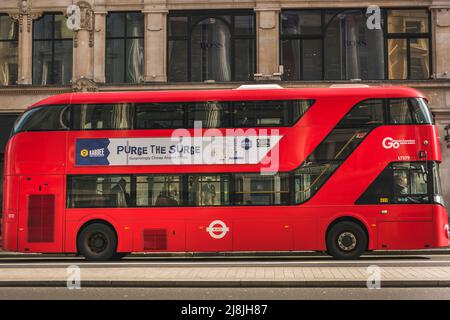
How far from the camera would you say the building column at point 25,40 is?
2698cm

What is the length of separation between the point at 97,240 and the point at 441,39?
17256 millimetres

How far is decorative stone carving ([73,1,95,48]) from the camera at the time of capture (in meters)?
26.9

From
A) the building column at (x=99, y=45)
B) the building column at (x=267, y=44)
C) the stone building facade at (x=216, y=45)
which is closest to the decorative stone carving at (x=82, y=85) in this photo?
the stone building facade at (x=216, y=45)

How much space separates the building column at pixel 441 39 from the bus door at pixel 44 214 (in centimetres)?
1695

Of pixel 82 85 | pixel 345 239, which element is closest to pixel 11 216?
pixel 345 239

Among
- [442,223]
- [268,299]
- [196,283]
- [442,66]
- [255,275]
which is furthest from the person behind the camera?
[442,66]

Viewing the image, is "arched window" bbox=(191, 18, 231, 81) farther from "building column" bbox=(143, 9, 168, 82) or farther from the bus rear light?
the bus rear light

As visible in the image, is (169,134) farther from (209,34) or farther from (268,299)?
(209,34)

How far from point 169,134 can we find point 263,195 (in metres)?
2.77

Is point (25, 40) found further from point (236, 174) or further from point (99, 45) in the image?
point (236, 174)

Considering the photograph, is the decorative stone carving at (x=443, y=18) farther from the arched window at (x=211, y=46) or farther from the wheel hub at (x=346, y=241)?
the wheel hub at (x=346, y=241)

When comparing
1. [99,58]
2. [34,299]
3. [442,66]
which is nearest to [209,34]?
[99,58]

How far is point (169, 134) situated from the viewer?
15.8 metres

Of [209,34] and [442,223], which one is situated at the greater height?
[209,34]
